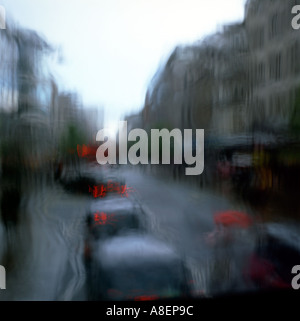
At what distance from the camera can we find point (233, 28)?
139 centimetres

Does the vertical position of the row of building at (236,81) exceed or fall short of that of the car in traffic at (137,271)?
it exceeds it

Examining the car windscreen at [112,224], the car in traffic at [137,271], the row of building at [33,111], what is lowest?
the car in traffic at [137,271]

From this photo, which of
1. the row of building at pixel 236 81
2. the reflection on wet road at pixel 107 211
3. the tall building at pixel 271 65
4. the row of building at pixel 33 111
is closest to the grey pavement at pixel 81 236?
the reflection on wet road at pixel 107 211

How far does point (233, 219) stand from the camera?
1441 mm

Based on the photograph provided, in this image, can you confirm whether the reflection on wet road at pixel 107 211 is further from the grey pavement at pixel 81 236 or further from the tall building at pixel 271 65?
the tall building at pixel 271 65

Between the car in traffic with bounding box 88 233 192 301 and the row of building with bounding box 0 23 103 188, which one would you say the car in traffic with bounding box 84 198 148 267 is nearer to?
the car in traffic with bounding box 88 233 192 301

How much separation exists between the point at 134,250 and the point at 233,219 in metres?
0.57

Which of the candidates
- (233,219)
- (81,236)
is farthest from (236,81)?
(81,236)

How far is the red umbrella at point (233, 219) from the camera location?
1.42 metres

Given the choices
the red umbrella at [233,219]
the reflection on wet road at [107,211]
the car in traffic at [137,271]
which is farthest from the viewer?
the red umbrella at [233,219]

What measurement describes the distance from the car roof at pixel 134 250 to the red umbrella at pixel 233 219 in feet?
1.02

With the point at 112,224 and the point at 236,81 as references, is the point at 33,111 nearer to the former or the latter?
the point at 112,224

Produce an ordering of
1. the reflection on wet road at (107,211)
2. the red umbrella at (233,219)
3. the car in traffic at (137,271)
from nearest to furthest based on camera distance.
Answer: the car in traffic at (137,271)
the reflection on wet road at (107,211)
the red umbrella at (233,219)
